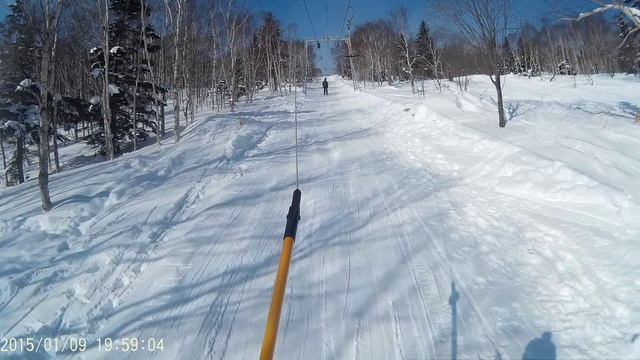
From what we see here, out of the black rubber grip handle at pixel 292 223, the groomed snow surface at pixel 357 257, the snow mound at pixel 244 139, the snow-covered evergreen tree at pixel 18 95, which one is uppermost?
the snow-covered evergreen tree at pixel 18 95

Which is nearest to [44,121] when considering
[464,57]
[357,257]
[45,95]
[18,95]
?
[45,95]

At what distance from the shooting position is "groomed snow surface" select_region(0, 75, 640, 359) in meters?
3.24

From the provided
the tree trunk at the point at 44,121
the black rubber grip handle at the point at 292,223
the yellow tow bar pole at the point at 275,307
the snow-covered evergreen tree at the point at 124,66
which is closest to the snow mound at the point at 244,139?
the tree trunk at the point at 44,121

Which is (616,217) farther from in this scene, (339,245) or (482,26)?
(482,26)

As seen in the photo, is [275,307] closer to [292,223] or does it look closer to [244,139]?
[292,223]

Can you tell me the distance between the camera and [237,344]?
3275 millimetres

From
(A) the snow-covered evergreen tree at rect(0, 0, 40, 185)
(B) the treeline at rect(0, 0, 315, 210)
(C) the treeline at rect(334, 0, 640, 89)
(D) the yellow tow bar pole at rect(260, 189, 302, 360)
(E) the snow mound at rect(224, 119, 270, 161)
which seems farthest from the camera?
(C) the treeline at rect(334, 0, 640, 89)

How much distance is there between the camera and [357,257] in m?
4.64

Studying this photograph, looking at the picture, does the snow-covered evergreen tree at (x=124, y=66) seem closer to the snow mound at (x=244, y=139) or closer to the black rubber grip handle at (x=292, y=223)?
the snow mound at (x=244, y=139)

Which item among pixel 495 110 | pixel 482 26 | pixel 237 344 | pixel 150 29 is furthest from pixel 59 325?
pixel 150 29

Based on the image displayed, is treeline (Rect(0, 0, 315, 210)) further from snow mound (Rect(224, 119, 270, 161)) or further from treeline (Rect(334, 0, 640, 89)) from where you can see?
treeline (Rect(334, 0, 640, 89))

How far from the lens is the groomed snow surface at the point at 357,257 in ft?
10.6

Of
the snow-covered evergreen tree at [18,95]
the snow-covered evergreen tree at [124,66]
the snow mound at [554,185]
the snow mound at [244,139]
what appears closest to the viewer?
the snow mound at [554,185]

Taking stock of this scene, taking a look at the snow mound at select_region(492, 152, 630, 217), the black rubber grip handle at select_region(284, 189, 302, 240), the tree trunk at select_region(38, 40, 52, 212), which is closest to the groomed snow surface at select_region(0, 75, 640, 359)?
the snow mound at select_region(492, 152, 630, 217)
